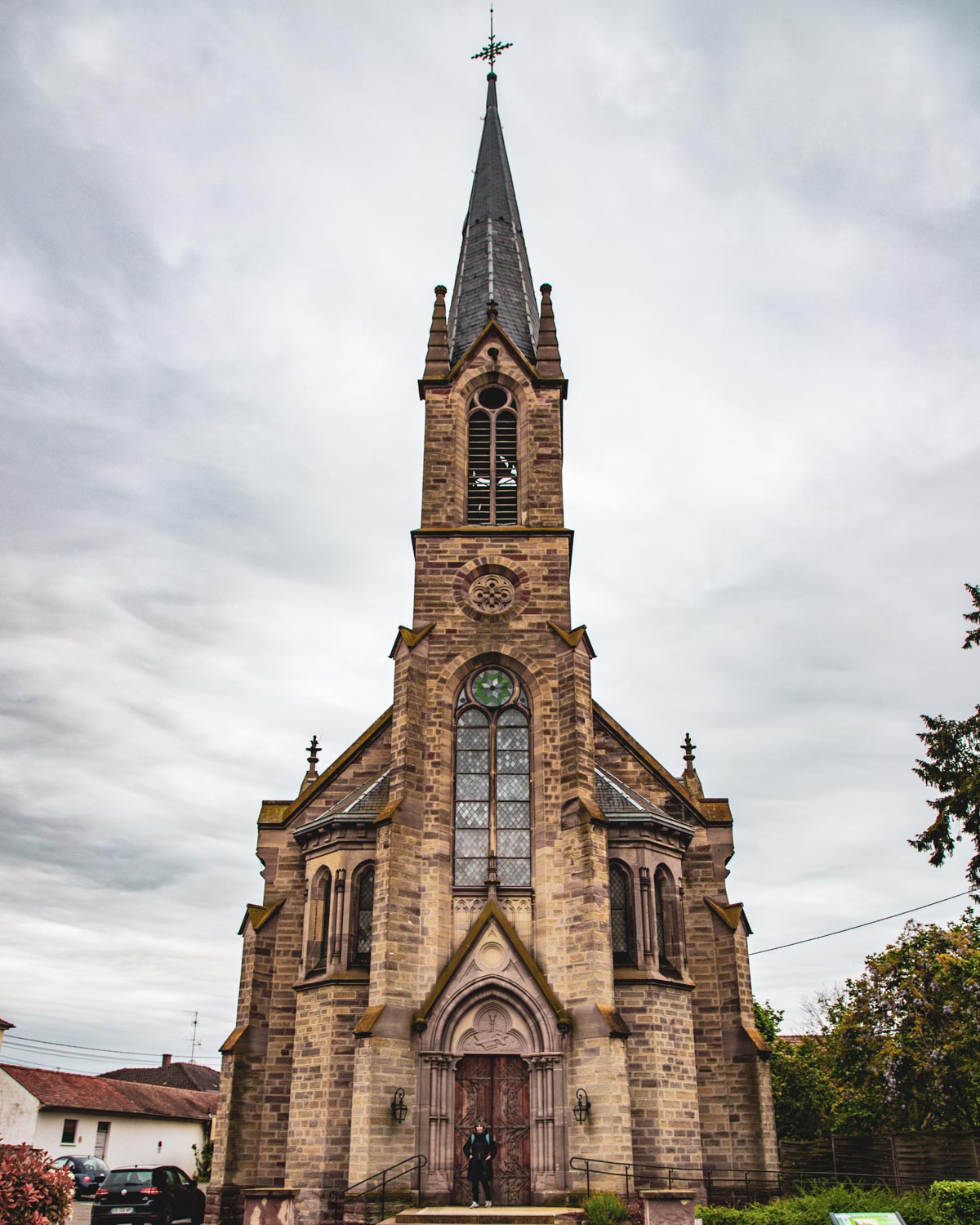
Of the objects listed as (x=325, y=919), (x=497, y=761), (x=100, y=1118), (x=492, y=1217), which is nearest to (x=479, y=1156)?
(x=492, y=1217)

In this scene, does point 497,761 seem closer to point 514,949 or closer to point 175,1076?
point 514,949

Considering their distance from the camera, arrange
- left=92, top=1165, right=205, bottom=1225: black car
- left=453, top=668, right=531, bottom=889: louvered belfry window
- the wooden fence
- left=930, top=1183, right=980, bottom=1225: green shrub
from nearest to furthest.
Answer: left=930, top=1183, right=980, bottom=1225: green shrub < left=453, top=668, right=531, bottom=889: louvered belfry window < left=92, top=1165, right=205, bottom=1225: black car < the wooden fence

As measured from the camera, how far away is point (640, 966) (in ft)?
72.0

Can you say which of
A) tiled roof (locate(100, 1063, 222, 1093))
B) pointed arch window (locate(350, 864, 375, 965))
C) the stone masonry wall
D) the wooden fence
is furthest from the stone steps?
tiled roof (locate(100, 1063, 222, 1093))

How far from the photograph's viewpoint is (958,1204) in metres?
15.7

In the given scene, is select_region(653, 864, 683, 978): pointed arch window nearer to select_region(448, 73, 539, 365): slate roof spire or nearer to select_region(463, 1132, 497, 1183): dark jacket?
select_region(463, 1132, 497, 1183): dark jacket

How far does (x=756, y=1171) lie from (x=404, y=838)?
1022 centimetres

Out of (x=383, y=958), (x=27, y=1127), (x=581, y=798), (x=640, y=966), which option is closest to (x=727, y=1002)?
(x=640, y=966)

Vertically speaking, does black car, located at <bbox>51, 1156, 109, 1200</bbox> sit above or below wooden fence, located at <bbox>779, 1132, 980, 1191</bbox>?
below

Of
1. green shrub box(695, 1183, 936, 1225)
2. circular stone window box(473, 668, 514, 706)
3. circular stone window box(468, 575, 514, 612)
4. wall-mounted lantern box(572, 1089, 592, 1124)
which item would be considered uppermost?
circular stone window box(468, 575, 514, 612)

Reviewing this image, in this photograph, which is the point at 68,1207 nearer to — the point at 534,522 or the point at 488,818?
the point at 488,818

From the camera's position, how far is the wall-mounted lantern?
19625 millimetres

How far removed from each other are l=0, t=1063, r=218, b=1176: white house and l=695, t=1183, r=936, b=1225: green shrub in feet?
110

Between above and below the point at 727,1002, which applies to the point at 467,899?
above
